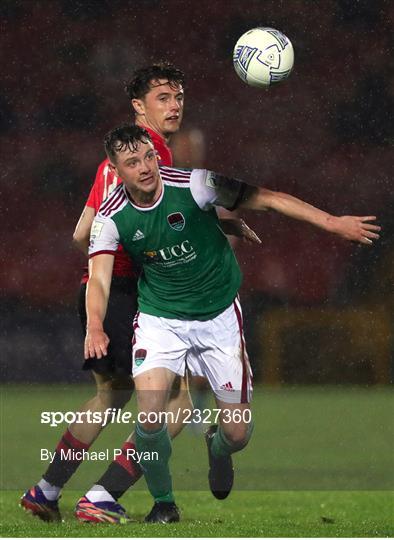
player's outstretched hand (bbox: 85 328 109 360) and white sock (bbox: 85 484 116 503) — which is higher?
player's outstretched hand (bbox: 85 328 109 360)

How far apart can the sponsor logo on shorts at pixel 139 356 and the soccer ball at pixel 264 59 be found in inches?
57.4

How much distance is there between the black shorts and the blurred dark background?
8.45 m

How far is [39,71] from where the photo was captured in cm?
1786

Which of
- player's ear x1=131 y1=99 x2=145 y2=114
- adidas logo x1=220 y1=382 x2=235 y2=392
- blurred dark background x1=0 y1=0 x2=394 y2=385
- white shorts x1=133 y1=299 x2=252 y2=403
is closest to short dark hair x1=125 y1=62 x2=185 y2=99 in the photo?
player's ear x1=131 y1=99 x2=145 y2=114

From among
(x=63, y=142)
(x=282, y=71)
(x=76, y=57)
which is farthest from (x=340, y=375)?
(x=282, y=71)

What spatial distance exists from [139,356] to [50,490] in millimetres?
932

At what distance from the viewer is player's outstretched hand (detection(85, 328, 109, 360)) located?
524cm

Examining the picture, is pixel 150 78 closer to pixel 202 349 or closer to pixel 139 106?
pixel 139 106

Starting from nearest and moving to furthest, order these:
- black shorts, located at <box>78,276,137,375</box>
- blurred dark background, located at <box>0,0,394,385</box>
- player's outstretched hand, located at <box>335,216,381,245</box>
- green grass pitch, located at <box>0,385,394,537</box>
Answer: player's outstretched hand, located at <box>335,216,381,245</box> → green grass pitch, located at <box>0,385,394,537</box> → black shorts, located at <box>78,276,137,375</box> → blurred dark background, located at <box>0,0,394,385</box>

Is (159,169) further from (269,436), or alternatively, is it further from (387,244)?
(387,244)

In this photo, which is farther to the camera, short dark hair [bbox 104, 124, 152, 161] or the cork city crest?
the cork city crest

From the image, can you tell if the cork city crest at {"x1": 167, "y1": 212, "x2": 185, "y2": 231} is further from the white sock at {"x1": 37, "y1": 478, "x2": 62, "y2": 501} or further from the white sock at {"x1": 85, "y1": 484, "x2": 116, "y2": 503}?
the white sock at {"x1": 37, "y1": 478, "x2": 62, "y2": 501}

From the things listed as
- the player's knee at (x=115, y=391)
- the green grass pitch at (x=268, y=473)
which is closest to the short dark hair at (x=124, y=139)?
the player's knee at (x=115, y=391)

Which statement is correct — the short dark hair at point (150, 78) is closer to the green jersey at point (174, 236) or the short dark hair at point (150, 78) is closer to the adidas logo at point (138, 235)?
the green jersey at point (174, 236)
